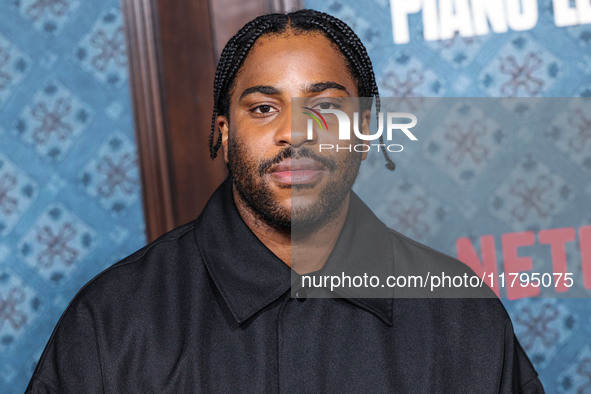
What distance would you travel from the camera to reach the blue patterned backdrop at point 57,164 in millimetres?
1564

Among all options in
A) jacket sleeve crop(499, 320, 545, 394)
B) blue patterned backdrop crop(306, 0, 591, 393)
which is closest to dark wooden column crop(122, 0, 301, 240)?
blue patterned backdrop crop(306, 0, 591, 393)

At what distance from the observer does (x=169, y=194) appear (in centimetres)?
160

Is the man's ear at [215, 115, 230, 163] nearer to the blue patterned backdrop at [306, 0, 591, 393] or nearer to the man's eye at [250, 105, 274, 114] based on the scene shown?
the man's eye at [250, 105, 274, 114]

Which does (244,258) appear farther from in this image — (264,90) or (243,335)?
(264,90)

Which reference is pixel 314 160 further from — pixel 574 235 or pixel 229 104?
pixel 574 235

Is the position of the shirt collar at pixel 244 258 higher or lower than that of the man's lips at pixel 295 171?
lower

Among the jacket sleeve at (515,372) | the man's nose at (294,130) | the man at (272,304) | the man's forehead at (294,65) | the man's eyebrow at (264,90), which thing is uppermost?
the man's forehead at (294,65)

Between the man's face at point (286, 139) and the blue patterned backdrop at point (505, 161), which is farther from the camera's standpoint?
the blue patterned backdrop at point (505, 161)

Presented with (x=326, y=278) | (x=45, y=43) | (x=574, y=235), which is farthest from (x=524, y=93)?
(x=45, y=43)

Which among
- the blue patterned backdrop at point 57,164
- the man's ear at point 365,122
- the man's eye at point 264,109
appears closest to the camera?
the man's eye at point 264,109

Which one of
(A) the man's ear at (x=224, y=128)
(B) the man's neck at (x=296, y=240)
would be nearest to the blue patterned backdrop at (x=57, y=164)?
(A) the man's ear at (x=224, y=128)

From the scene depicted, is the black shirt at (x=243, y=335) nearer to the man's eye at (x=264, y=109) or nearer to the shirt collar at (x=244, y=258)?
the shirt collar at (x=244, y=258)

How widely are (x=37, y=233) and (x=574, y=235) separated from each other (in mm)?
1413

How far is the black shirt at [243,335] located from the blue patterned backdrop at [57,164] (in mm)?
397
